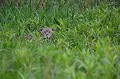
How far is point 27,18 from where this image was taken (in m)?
5.46

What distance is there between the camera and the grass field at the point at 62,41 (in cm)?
301

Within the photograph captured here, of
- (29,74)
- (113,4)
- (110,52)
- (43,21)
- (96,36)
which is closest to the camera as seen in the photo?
(29,74)

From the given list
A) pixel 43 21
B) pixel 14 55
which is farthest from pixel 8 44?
pixel 43 21

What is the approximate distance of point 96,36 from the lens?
4.55 m

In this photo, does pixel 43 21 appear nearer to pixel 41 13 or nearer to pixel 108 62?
pixel 41 13

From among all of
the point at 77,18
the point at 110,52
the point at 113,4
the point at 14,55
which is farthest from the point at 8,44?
the point at 113,4

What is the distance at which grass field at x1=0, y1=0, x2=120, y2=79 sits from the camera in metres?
3.01

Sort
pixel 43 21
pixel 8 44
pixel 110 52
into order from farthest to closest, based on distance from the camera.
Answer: pixel 43 21 < pixel 8 44 < pixel 110 52

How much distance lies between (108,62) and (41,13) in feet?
9.14

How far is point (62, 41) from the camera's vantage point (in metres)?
4.09

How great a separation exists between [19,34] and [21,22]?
0.62m

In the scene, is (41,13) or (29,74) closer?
(29,74)

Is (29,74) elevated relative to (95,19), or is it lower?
lower

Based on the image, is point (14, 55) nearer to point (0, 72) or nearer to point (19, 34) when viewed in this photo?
point (0, 72)
